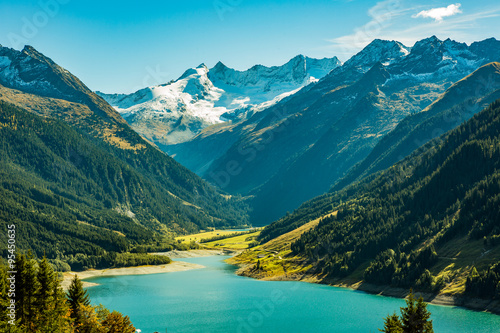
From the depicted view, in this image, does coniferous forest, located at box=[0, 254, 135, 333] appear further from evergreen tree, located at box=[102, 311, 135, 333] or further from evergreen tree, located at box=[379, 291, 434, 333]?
evergreen tree, located at box=[379, 291, 434, 333]

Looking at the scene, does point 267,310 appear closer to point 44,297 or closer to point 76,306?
point 76,306

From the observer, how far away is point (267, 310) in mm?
151875

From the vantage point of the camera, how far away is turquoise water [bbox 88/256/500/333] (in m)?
126

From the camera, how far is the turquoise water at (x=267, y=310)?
126312 mm

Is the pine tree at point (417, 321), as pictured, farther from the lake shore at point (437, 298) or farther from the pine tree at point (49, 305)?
the lake shore at point (437, 298)

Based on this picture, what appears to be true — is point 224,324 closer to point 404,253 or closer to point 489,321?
point 489,321

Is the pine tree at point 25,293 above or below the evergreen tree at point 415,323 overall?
above

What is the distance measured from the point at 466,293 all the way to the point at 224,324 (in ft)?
236

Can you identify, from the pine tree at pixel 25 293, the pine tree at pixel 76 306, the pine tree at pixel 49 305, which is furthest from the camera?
the pine tree at pixel 76 306

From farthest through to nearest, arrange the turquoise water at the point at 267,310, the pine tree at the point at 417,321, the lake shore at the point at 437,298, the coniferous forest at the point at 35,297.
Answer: the lake shore at the point at 437,298
the turquoise water at the point at 267,310
the coniferous forest at the point at 35,297
the pine tree at the point at 417,321

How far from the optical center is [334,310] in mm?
145375

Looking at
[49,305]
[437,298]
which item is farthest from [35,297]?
[437,298]

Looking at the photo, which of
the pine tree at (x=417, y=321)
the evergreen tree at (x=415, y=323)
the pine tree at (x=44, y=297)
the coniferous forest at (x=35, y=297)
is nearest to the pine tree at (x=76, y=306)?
the coniferous forest at (x=35, y=297)

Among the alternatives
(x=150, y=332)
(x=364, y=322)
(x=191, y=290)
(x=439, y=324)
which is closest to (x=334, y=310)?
(x=364, y=322)
